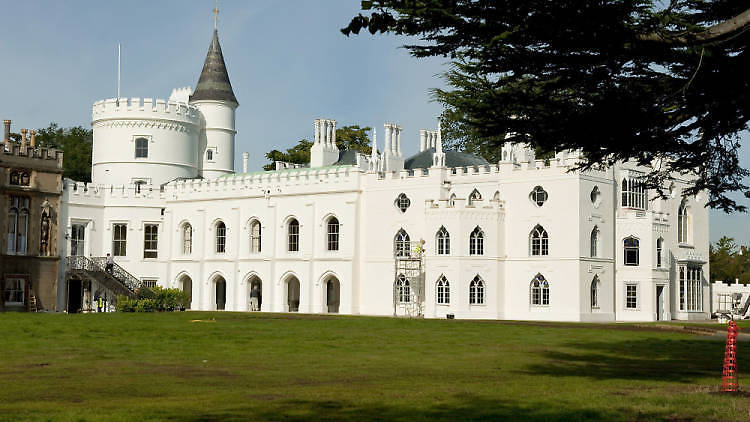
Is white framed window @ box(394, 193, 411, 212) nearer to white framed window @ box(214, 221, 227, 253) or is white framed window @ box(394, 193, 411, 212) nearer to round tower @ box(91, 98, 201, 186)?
white framed window @ box(214, 221, 227, 253)

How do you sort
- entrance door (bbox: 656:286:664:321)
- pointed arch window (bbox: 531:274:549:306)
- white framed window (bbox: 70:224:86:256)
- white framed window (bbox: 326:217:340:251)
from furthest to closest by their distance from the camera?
white framed window (bbox: 70:224:86:256) → white framed window (bbox: 326:217:340:251) → entrance door (bbox: 656:286:664:321) → pointed arch window (bbox: 531:274:549:306)

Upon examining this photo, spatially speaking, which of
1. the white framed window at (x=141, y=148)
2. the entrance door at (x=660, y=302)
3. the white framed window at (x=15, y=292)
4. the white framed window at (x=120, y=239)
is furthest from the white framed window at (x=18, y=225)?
the entrance door at (x=660, y=302)

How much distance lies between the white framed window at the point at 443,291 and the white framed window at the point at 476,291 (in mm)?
1064

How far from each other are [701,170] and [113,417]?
38.1 ft

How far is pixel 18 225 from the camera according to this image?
170ft

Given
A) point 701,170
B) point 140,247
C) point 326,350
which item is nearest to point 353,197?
point 140,247

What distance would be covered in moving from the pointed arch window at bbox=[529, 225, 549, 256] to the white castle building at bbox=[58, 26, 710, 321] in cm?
10

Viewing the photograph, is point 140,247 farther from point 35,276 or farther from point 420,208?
point 420,208

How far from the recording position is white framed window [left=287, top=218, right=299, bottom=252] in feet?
185

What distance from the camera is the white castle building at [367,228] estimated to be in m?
48.0

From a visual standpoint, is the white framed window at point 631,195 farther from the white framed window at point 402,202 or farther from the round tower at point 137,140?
the round tower at point 137,140

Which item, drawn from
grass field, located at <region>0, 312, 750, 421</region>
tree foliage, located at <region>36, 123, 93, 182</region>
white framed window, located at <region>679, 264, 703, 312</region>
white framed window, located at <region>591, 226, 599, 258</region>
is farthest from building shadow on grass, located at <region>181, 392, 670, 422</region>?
tree foliage, located at <region>36, 123, 93, 182</region>

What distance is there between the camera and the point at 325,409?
40.9ft

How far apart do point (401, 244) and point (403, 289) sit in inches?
91.9
